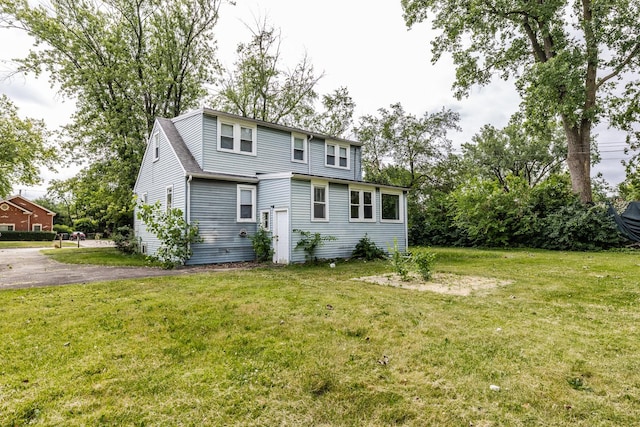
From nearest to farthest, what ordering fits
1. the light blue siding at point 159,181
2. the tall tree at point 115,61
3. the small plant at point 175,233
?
1. the small plant at point 175,233
2. the light blue siding at point 159,181
3. the tall tree at point 115,61

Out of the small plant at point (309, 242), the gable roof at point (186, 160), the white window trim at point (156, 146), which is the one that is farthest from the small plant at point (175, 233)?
the white window trim at point (156, 146)

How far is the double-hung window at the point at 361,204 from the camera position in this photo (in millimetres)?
14070

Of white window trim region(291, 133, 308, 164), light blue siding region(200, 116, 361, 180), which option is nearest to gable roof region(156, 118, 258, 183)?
light blue siding region(200, 116, 361, 180)

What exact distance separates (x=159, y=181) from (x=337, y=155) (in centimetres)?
878

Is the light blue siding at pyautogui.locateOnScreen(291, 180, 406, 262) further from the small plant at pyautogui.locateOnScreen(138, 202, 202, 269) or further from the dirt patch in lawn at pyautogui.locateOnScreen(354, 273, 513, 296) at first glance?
the dirt patch in lawn at pyautogui.locateOnScreen(354, 273, 513, 296)

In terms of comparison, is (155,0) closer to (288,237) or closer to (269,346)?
(288,237)

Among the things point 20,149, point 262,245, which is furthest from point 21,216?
point 262,245

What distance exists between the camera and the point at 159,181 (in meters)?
15.1

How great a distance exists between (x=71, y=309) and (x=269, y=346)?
12.4 ft

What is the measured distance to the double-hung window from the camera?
1407 centimetres

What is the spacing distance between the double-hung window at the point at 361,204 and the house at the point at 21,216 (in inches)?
1787

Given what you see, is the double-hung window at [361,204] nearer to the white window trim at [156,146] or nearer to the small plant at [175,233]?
the small plant at [175,233]

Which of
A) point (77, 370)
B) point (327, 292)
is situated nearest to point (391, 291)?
point (327, 292)

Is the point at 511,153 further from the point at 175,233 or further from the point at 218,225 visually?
the point at 175,233
